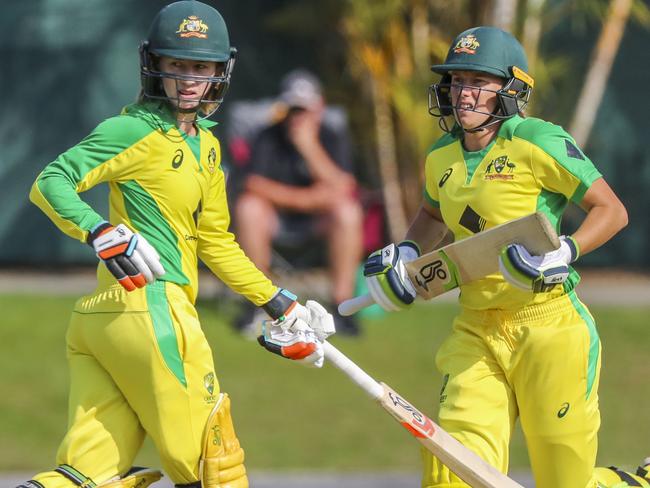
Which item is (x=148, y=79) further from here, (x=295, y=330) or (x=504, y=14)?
(x=504, y=14)

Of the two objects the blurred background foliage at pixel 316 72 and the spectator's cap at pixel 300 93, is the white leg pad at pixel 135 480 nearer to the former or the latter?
the spectator's cap at pixel 300 93

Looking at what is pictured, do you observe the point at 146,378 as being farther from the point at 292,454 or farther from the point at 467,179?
the point at 292,454


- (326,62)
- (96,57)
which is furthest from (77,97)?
(326,62)

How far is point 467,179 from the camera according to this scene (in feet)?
18.0

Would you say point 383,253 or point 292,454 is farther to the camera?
point 292,454

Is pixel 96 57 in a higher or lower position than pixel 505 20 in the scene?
lower

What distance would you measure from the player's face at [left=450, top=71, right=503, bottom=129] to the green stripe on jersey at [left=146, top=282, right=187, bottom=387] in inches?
49.7

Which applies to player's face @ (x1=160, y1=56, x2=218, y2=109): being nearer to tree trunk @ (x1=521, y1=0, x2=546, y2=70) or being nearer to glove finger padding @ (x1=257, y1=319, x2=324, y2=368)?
glove finger padding @ (x1=257, y1=319, x2=324, y2=368)

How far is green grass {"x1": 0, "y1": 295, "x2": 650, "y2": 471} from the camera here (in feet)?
28.1

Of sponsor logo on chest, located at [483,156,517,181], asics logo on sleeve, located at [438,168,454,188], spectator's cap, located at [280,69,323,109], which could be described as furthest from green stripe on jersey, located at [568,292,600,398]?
spectator's cap, located at [280,69,323,109]

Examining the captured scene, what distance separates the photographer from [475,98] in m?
5.47

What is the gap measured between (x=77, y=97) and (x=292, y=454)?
4.97m

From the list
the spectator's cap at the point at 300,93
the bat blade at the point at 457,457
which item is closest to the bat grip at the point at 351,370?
the bat blade at the point at 457,457

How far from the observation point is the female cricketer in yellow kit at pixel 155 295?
5.12 meters
